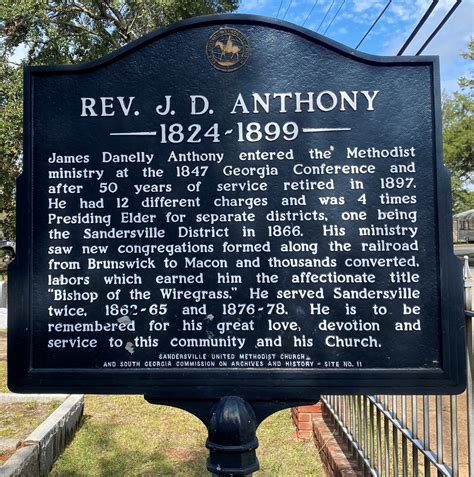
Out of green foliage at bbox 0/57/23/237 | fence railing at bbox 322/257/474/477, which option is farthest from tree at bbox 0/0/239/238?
fence railing at bbox 322/257/474/477

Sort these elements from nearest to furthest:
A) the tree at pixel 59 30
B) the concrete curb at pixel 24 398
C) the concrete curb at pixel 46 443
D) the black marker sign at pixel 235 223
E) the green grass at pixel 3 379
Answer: the black marker sign at pixel 235 223 < the concrete curb at pixel 46 443 < the concrete curb at pixel 24 398 < the green grass at pixel 3 379 < the tree at pixel 59 30

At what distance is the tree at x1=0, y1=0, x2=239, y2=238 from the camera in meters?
9.89

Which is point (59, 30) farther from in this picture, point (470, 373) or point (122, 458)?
point (470, 373)

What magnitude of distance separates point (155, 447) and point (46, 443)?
3.31 feet

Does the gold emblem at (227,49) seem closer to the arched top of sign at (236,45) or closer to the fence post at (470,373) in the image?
the arched top of sign at (236,45)

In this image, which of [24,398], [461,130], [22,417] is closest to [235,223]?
[22,417]

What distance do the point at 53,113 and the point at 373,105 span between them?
4.82 feet

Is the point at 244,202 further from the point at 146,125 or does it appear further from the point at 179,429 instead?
the point at 179,429

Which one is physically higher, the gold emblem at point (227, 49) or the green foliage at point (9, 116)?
the green foliage at point (9, 116)

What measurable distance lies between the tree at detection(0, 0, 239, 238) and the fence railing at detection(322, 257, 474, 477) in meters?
8.78

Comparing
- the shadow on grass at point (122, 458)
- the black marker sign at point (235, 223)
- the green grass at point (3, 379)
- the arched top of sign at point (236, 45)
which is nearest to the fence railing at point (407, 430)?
the black marker sign at point (235, 223)

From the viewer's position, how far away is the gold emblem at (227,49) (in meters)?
2.16

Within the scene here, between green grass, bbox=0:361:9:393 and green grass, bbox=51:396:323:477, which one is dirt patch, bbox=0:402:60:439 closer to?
green grass, bbox=51:396:323:477

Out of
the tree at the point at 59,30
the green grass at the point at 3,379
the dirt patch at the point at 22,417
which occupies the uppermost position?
the tree at the point at 59,30
